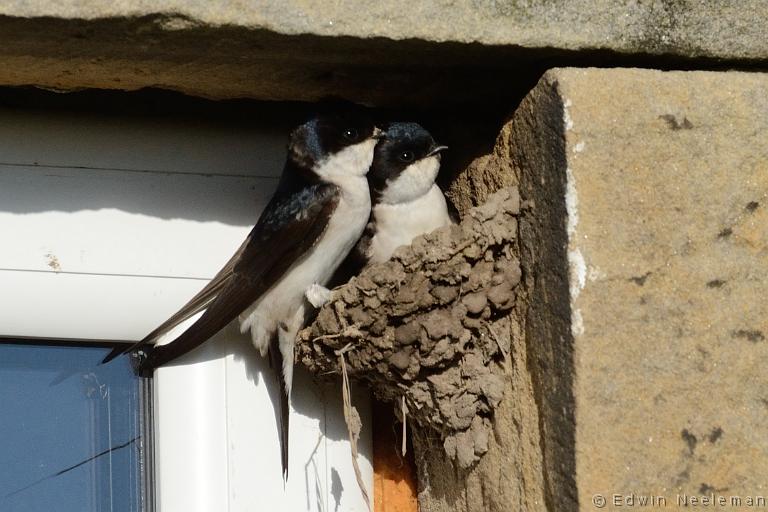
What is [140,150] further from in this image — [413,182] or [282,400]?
A: [413,182]

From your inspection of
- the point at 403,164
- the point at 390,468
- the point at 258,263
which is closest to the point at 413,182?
the point at 403,164

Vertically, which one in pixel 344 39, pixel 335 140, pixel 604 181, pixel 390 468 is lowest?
pixel 390 468

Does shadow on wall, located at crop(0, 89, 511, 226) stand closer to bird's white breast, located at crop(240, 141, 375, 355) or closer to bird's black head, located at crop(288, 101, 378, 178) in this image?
bird's black head, located at crop(288, 101, 378, 178)

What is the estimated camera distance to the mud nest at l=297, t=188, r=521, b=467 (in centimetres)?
233

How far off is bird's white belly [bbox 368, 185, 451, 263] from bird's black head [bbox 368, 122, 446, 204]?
1.0 inches

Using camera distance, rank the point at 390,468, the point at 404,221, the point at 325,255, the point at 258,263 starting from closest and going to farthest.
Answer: the point at 258,263
the point at 390,468
the point at 325,255
the point at 404,221

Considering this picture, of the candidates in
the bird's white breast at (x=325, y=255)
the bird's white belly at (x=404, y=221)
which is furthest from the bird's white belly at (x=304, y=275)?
the bird's white belly at (x=404, y=221)

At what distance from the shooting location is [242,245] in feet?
8.70

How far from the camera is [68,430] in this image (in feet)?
8.18

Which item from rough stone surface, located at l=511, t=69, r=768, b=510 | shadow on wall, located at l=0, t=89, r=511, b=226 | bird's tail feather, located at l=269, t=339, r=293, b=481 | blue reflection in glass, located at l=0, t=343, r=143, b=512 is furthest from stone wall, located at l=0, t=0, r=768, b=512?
blue reflection in glass, located at l=0, t=343, r=143, b=512

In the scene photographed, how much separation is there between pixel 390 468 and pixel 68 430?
0.70m

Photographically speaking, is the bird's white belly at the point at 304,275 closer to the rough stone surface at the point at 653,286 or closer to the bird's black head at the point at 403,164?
the bird's black head at the point at 403,164

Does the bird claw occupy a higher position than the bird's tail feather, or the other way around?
the bird claw

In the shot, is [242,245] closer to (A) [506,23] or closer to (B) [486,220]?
(B) [486,220]
